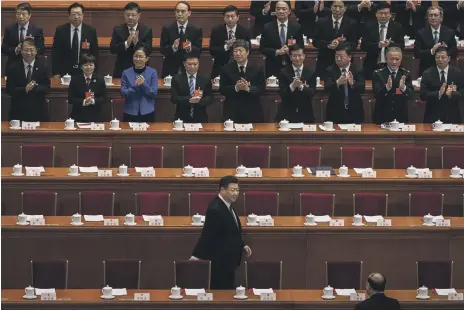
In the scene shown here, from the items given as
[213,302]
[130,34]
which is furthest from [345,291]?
[130,34]

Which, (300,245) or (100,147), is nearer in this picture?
(300,245)

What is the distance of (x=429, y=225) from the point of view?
10312mm

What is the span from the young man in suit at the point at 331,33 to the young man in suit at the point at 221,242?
3143mm

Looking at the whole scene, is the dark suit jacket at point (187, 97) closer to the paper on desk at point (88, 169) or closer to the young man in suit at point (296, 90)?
the young man in suit at point (296, 90)

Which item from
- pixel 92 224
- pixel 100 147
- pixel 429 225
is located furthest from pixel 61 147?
pixel 429 225

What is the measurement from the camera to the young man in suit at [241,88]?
11.8 m

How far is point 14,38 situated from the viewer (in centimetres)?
1263

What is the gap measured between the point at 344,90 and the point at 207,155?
147 centimetres

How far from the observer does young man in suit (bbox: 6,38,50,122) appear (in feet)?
39.4

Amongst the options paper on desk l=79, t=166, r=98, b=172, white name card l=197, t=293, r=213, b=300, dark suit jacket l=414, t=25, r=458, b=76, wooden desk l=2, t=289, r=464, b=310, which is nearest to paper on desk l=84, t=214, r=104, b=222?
paper on desk l=79, t=166, r=98, b=172

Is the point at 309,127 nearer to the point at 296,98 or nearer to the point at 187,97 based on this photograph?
the point at 296,98

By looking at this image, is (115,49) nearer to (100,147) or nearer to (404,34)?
(100,147)

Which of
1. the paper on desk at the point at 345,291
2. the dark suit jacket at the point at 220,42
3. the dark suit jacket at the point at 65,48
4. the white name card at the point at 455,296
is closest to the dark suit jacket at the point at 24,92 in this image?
the dark suit jacket at the point at 65,48

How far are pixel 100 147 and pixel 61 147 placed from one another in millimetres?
477
